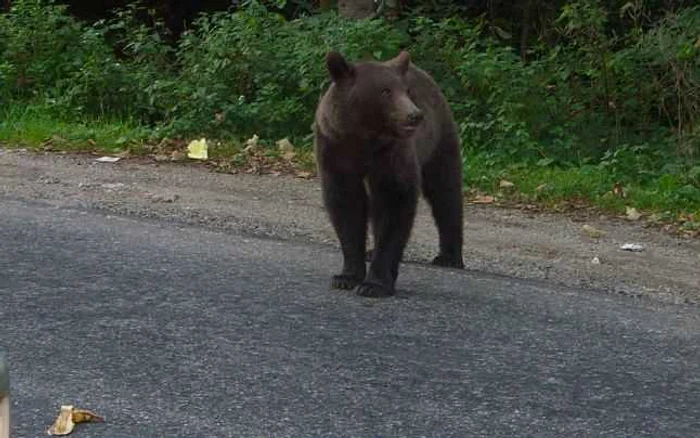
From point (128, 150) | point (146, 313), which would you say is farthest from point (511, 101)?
point (146, 313)

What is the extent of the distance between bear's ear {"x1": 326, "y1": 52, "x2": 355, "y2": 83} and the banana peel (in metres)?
2.22

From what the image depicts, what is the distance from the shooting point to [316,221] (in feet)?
27.9

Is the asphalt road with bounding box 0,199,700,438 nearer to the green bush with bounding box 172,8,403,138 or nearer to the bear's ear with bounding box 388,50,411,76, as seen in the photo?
the bear's ear with bounding box 388,50,411,76

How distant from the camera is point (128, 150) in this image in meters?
11.1

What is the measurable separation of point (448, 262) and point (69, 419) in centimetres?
323

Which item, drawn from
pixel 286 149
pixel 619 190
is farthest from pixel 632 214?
pixel 286 149

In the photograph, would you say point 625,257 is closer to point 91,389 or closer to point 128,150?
point 91,389

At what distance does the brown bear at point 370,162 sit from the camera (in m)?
6.34

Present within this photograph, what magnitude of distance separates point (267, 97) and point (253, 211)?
12.2 ft

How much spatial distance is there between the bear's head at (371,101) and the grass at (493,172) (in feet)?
10.6

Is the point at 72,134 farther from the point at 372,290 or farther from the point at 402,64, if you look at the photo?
the point at 372,290

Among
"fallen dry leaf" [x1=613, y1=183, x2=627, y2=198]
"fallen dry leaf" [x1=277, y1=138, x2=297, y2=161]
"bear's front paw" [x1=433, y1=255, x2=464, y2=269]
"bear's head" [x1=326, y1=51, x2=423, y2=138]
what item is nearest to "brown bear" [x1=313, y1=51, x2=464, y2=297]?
"bear's head" [x1=326, y1=51, x2=423, y2=138]

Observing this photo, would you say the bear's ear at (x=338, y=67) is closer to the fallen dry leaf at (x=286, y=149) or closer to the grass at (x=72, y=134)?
the fallen dry leaf at (x=286, y=149)

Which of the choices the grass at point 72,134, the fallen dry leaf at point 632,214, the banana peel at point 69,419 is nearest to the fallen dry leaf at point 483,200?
the fallen dry leaf at point 632,214
